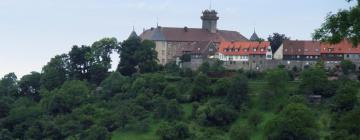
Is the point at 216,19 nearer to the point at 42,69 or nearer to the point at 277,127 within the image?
the point at 42,69

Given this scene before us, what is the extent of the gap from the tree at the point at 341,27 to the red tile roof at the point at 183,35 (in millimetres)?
80698

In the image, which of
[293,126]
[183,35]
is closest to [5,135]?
[293,126]

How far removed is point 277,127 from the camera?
6400 cm

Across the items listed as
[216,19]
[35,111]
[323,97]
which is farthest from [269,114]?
[216,19]

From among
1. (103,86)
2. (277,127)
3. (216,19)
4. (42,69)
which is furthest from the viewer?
(216,19)

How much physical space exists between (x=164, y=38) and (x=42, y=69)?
14305 mm

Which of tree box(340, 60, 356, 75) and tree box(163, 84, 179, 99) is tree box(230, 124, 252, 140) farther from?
tree box(340, 60, 356, 75)

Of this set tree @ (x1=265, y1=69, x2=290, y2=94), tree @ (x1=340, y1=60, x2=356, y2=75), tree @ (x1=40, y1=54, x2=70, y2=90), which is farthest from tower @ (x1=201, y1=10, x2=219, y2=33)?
tree @ (x1=265, y1=69, x2=290, y2=94)

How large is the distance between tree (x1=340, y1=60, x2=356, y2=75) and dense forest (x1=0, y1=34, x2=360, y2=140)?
0.31 feet

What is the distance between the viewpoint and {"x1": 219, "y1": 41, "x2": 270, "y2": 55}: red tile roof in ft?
285

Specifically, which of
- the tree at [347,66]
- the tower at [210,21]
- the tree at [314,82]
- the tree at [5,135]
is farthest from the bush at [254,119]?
the tower at [210,21]

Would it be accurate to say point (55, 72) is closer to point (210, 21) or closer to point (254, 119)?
point (210, 21)

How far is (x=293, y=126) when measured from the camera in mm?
64000

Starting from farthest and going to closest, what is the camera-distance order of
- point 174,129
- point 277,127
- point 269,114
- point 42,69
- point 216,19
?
point 216,19 → point 42,69 → point 269,114 → point 174,129 → point 277,127
